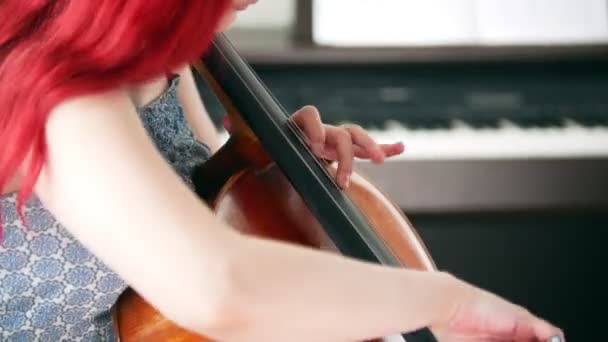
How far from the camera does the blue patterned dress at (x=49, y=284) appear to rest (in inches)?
28.1

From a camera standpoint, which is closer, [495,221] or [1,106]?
[1,106]

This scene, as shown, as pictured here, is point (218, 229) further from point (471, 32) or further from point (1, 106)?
point (471, 32)

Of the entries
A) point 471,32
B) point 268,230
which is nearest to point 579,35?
point 471,32

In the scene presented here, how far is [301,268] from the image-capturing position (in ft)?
1.96

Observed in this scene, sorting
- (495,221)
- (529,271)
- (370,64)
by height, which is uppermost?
(370,64)

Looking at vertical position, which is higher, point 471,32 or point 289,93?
point 471,32

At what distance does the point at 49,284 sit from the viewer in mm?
737

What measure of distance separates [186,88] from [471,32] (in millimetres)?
689

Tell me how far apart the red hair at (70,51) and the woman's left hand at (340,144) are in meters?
0.30

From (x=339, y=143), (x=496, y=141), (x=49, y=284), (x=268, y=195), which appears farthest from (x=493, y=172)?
(x=49, y=284)

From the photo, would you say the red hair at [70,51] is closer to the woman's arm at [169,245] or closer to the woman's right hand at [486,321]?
the woman's arm at [169,245]

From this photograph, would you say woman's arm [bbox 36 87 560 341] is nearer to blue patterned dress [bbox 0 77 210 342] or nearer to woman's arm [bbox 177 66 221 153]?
blue patterned dress [bbox 0 77 210 342]

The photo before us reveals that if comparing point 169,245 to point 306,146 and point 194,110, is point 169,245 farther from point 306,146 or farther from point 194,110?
point 194,110

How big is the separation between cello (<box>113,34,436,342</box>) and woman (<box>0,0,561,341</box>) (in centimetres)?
9
